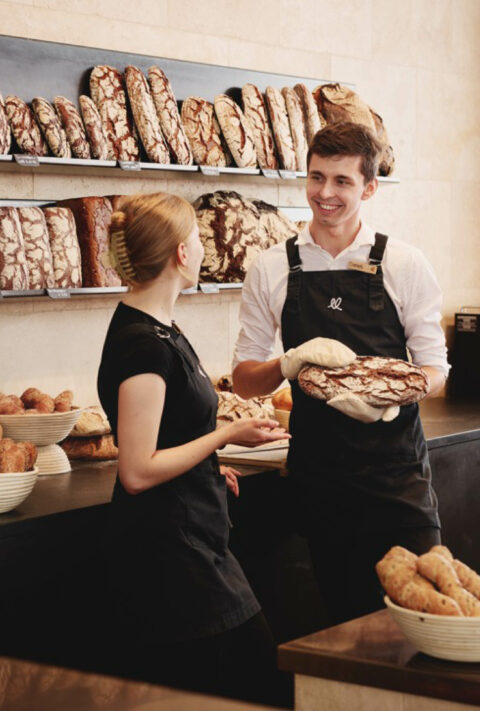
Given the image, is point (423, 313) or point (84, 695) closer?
point (84, 695)

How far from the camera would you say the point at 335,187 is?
2656 millimetres

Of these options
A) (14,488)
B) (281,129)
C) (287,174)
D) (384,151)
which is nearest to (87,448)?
(14,488)

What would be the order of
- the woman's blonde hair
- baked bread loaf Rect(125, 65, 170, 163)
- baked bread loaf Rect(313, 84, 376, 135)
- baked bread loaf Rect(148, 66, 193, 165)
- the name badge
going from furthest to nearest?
baked bread loaf Rect(313, 84, 376, 135)
baked bread loaf Rect(148, 66, 193, 165)
baked bread loaf Rect(125, 65, 170, 163)
the name badge
the woman's blonde hair

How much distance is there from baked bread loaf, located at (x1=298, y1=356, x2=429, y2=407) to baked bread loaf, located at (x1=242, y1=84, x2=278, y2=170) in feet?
5.02

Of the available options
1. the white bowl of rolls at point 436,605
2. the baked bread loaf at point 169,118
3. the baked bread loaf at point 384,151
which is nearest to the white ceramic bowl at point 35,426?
the baked bread loaf at point 169,118

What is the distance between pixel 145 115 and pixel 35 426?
3.82 ft

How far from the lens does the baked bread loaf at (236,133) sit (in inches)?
147

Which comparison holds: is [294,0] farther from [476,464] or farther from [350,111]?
[476,464]

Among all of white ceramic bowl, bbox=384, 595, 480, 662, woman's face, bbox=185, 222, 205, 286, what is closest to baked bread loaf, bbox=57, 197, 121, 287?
woman's face, bbox=185, 222, 205, 286

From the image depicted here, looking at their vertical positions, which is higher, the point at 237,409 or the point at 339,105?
the point at 339,105

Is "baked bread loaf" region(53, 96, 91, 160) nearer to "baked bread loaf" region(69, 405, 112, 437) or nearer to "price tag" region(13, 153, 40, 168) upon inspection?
"price tag" region(13, 153, 40, 168)

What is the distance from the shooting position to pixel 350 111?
422cm

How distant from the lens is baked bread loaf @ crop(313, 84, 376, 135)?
4191 mm

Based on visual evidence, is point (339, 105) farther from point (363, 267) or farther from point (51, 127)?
point (363, 267)
